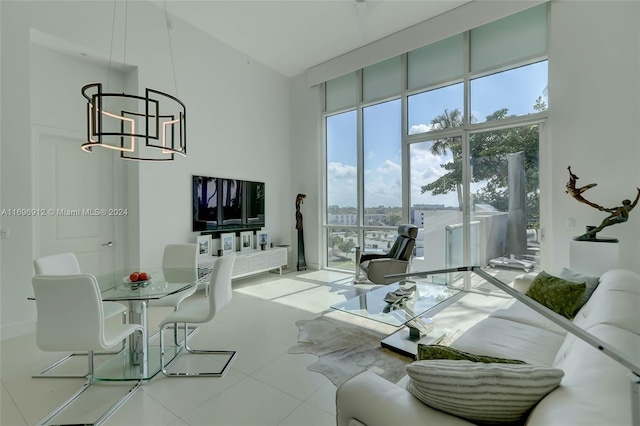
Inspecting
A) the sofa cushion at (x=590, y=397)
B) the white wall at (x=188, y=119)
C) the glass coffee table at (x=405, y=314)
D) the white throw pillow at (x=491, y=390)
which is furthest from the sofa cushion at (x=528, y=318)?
the white wall at (x=188, y=119)

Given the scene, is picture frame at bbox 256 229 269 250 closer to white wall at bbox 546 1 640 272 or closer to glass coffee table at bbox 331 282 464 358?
glass coffee table at bbox 331 282 464 358

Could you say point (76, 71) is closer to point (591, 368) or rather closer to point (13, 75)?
point (13, 75)

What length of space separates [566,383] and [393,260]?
10.3 ft

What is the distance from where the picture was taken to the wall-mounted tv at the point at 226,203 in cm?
466

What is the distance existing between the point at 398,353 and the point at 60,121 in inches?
187

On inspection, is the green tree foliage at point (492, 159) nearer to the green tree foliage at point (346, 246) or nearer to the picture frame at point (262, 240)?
the green tree foliage at point (346, 246)

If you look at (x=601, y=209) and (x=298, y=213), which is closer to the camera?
(x=601, y=209)

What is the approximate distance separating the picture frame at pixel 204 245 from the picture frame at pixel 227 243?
210 millimetres

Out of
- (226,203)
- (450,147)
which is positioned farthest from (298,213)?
(450,147)

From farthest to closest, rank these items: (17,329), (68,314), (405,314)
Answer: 1. (17,329)
2. (405,314)
3. (68,314)

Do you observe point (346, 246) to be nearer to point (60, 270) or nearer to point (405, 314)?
point (405, 314)

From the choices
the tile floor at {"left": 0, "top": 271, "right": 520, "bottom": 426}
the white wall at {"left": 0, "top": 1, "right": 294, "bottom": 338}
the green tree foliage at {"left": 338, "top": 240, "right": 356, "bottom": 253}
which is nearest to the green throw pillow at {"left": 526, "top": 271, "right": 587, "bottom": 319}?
Result: the tile floor at {"left": 0, "top": 271, "right": 520, "bottom": 426}

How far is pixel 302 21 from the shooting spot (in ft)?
14.7

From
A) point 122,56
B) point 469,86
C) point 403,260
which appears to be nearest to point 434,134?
point 469,86
